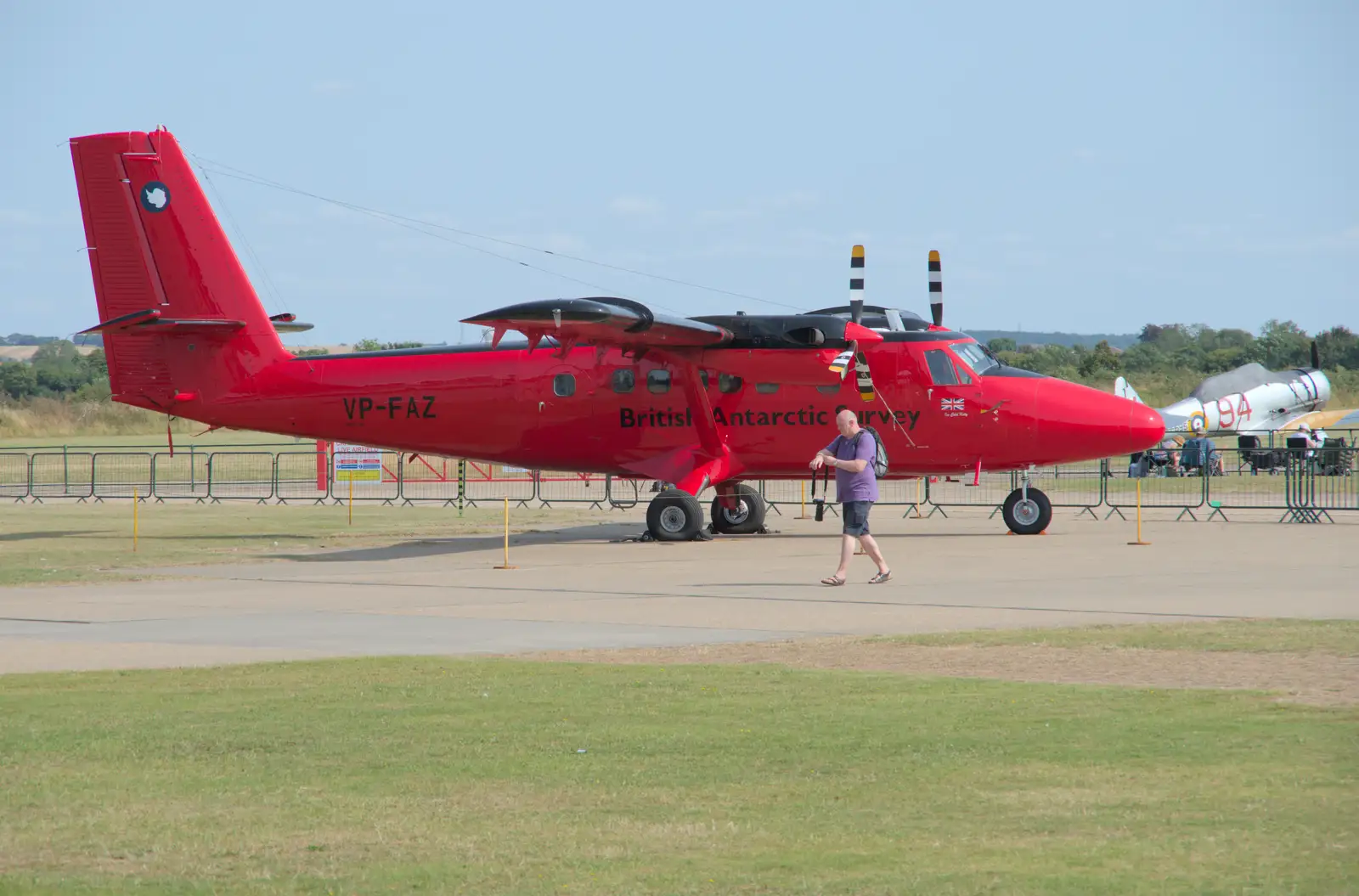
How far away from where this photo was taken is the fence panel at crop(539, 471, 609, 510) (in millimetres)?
37719

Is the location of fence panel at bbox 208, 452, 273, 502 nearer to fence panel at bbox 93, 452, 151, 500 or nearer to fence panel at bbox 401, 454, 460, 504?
fence panel at bbox 93, 452, 151, 500

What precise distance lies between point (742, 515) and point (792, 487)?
14.8m

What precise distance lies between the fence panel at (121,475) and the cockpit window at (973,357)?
2506 cm

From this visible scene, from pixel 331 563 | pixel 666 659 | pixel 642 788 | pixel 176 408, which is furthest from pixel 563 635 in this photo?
pixel 176 408

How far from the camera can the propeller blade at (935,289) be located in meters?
27.4

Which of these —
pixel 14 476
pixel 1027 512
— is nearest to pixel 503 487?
pixel 14 476

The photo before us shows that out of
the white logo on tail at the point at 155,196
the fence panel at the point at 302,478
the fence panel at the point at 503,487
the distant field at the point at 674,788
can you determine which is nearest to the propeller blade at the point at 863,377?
the white logo on tail at the point at 155,196

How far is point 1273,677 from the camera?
10.4 metres

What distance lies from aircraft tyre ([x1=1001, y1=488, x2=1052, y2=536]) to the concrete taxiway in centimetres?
58

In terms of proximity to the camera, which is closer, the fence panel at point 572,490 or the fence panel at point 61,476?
the fence panel at point 572,490

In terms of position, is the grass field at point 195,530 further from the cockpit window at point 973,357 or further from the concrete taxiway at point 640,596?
the cockpit window at point 973,357

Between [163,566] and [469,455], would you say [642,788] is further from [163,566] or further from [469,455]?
[469,455]

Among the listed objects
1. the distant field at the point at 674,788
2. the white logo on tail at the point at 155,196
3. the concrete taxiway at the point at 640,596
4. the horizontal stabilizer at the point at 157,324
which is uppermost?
the white logo on tail at the point at 155,196

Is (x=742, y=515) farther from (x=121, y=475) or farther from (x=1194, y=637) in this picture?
(x=121, y=475)
